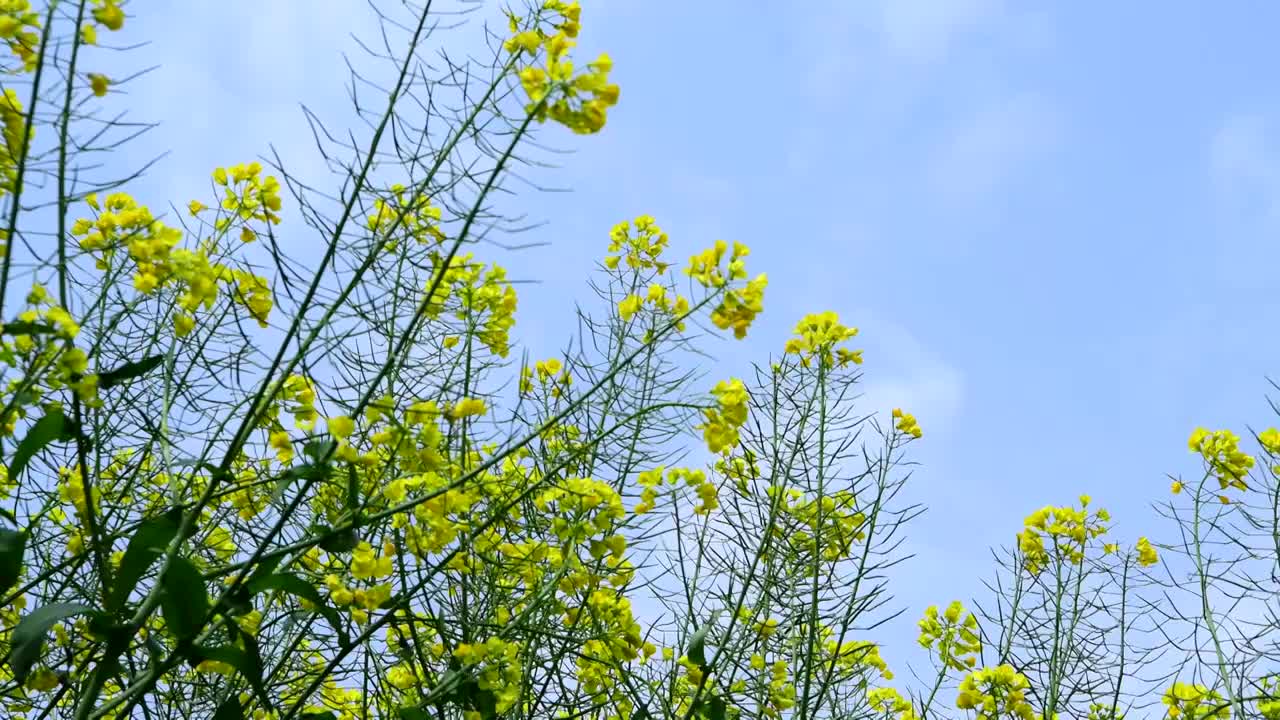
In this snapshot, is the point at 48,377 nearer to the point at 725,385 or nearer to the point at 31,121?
the point at 31,121

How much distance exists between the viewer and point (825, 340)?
12.2 feet

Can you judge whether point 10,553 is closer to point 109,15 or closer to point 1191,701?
point 109,15

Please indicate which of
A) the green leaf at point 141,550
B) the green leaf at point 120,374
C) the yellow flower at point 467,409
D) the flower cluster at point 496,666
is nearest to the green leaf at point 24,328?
the green leaf at point 120,374

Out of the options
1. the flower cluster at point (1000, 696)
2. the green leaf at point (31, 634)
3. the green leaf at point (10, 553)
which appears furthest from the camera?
the flower cluster at point (1000, 696)

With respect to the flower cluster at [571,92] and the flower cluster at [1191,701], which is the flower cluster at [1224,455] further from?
the flower cluster at [571,92]

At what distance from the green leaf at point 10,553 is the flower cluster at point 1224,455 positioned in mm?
3769

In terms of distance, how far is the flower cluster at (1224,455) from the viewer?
4.19 meters

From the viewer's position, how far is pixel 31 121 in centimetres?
208

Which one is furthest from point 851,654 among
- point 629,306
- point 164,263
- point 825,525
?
point 164,263

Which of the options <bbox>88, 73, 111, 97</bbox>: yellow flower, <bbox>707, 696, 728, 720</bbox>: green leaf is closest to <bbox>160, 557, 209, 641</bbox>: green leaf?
<bbox>88, 73, 111, 97</bbox>: yellow flower

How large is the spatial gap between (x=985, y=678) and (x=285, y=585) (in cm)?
283

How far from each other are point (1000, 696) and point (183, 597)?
297cm

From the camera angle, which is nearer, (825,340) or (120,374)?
(120,374)

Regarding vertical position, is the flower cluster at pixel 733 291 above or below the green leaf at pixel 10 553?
above
